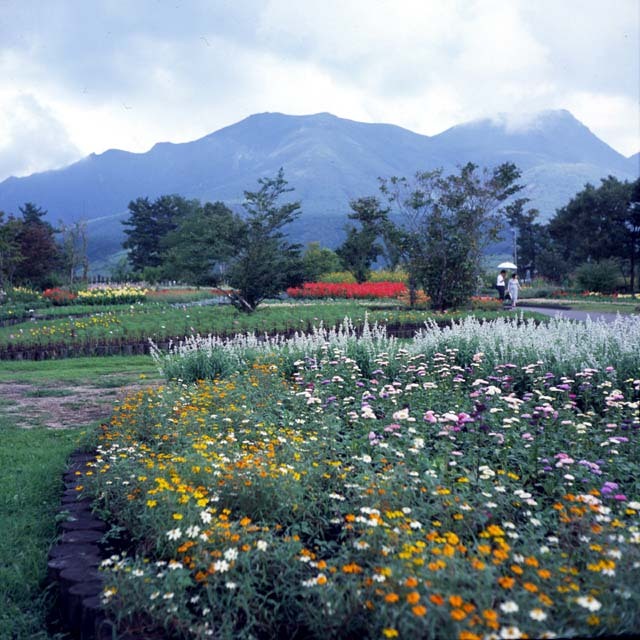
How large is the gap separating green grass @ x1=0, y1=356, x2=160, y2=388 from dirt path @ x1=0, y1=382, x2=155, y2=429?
0.41 metres

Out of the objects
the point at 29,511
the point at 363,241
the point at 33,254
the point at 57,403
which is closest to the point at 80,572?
the point at 29,511

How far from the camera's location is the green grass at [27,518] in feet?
9.89

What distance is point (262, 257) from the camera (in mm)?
17266

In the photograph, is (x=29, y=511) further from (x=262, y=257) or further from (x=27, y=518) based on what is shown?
(x=262, y=257)

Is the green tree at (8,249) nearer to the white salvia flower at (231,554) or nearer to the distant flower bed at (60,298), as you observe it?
the distant flower bed at (60,298)

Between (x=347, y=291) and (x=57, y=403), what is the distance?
21.0m

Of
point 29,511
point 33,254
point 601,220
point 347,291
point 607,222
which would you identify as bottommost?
point 29,511

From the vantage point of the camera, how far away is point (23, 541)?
375cm

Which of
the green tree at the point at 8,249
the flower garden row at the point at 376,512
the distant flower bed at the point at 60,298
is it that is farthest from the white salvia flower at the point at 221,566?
the distant flower bed at the point at 60,298

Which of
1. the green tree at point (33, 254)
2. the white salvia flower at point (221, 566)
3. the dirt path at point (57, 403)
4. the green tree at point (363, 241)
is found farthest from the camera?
the green tree at point (363, 241)

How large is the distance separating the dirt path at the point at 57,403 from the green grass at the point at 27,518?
16.7 inches

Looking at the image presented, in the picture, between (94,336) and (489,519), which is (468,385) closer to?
(489,519)

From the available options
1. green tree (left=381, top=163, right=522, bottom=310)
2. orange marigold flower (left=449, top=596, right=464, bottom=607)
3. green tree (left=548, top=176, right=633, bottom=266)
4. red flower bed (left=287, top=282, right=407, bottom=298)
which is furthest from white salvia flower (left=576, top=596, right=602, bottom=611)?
green tree (left=548, top=176, right=633, bottom=266)

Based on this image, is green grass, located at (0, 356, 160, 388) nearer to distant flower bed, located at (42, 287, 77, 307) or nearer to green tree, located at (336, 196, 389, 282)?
distant flower bed, located at (42, 287, 77, 307)
